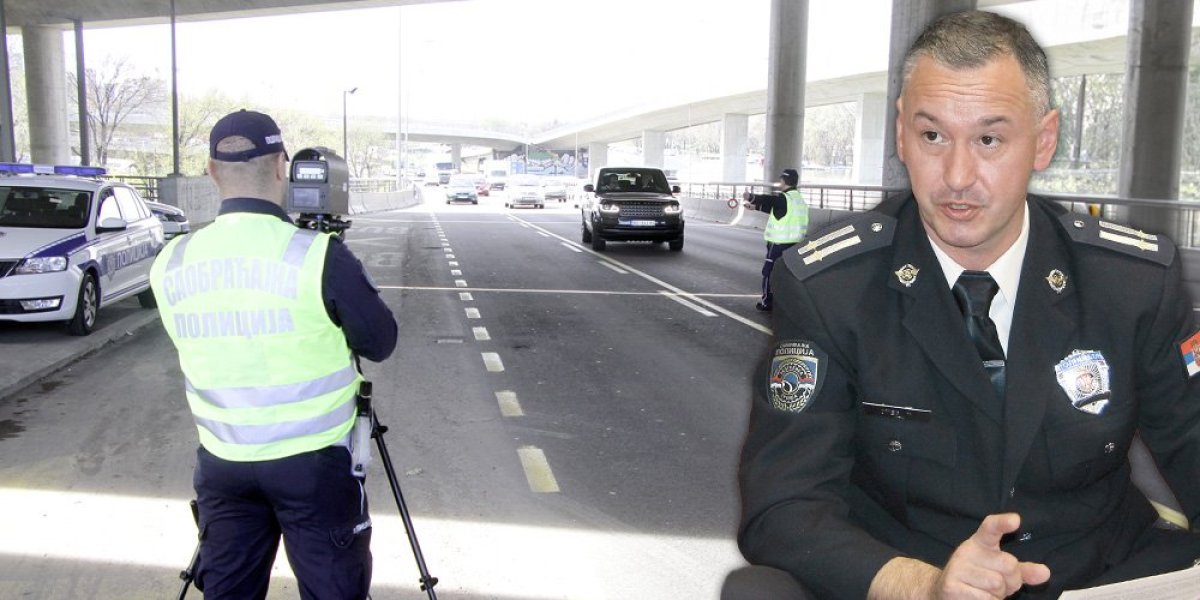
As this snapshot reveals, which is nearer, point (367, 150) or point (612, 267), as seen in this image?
point (612, 267)

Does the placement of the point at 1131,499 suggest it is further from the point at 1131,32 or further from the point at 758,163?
the point at 758,163

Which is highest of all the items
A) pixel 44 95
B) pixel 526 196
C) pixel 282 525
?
pixel 44 95

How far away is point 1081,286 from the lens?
2.43 metres

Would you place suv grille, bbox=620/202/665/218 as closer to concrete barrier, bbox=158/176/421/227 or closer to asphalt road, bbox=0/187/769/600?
concrete barrier, bbox=158/176/421/227

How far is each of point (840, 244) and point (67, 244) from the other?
36.3 feet

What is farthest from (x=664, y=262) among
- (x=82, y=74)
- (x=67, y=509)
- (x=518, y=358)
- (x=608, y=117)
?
(x=608, y=117)

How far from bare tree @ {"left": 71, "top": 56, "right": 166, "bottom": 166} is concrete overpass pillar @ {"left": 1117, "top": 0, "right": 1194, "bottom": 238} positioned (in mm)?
47323

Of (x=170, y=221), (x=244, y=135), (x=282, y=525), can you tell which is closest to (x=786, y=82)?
(x=170, y=221)

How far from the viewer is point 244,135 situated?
3363mm

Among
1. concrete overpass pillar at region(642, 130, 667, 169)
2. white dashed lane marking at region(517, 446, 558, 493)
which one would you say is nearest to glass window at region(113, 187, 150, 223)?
white dashed lane marking at region(517, 446, 558, 493)

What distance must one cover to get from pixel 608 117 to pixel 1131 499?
8728 cm

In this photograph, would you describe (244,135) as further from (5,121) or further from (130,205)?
Result: (5,121)

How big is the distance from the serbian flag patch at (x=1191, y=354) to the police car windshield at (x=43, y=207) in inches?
475

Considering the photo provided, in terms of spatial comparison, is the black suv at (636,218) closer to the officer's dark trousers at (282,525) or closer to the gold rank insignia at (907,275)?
the officer's dark trousers at (282,525)
